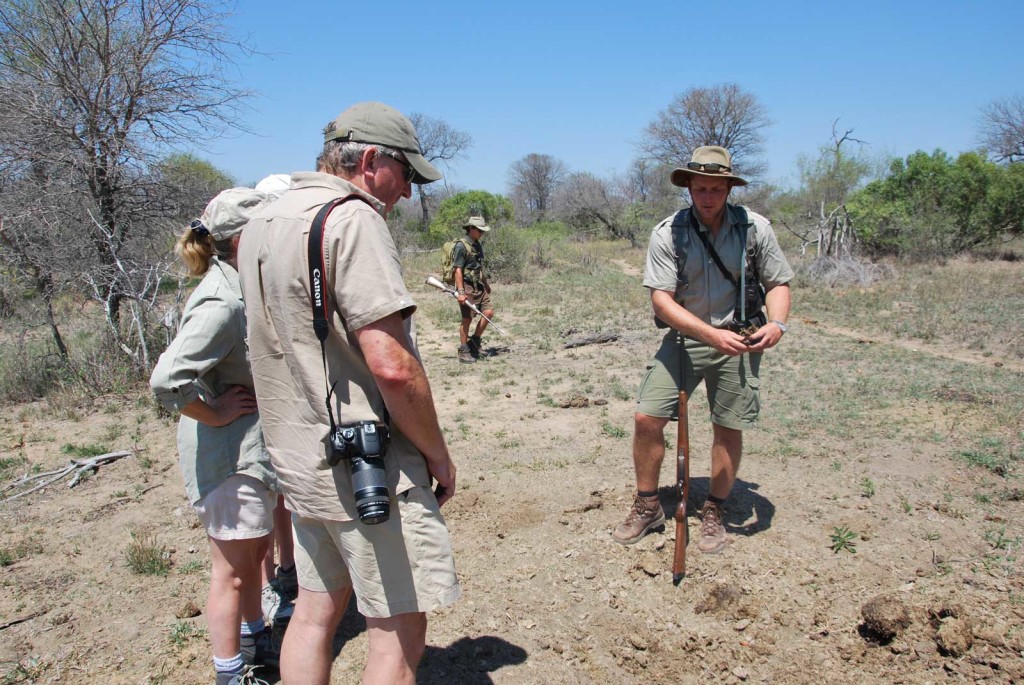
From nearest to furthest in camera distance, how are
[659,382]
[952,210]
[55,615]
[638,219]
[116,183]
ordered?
1. [55,615]
2. [659,382]
3. [116,183]
4. [952,210]
5. [638,219]

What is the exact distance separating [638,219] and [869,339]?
22.6 meters

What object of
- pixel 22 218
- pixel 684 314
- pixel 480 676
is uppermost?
pixel 22 218

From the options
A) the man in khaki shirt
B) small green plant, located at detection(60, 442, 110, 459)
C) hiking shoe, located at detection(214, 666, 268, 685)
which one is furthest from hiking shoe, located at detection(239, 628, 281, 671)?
small green plant, located at detection(60, 442, 110, 459)

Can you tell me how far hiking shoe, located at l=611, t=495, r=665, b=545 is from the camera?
3.68 metres

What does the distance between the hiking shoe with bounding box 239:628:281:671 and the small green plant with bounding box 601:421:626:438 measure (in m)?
3.26

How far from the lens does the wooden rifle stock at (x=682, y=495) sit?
10.9ft

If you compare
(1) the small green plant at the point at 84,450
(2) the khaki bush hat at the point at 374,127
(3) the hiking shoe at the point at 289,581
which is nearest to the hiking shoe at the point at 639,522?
(3) the hiking shoe at the point at 289,581

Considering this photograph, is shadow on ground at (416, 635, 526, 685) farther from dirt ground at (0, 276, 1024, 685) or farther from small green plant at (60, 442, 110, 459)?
small green plant at (60, 442, 110, 459)

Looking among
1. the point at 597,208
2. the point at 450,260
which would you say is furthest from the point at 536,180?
the point at 450,260

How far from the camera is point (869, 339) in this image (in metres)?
9.41

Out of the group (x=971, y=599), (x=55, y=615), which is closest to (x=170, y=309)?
(x=55, y=615)

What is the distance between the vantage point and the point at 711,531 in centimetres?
362

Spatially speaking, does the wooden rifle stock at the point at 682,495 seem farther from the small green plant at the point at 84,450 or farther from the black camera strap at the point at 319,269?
the small green plant at the point at 84,450

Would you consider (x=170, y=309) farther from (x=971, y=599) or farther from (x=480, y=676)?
(x=971, y=599)
